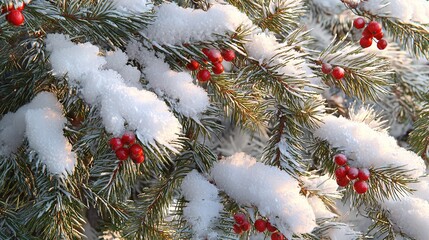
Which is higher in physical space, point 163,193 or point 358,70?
point 358,70

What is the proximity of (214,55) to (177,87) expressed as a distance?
9 centimetres

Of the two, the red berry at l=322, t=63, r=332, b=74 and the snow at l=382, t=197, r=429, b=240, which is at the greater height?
the red berry at l=322, t=63, r=332, b=74

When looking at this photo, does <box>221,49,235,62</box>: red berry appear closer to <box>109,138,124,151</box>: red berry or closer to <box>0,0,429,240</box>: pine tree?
<box>0,0,429,240</box>: pine tree

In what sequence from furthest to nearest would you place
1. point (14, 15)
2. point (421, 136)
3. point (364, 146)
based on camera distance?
point (421, 136) → point (364, 146) → point (14, 15)

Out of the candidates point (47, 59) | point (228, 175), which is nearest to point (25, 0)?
point (47, 59)

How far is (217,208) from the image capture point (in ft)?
3.14

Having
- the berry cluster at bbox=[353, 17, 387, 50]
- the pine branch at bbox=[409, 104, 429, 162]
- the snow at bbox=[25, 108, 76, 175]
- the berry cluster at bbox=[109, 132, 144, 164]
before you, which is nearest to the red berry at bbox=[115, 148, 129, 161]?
the berry cluster at bbox=[109, 132, 144, 164]

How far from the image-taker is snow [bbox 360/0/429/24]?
3.52ft

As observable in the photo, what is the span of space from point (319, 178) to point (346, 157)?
0.09m

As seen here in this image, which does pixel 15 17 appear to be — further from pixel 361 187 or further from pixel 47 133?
pixel 361 187

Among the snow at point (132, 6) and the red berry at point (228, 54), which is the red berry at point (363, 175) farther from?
the snow at point (132, 6)

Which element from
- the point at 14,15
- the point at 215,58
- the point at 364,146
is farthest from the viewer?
the point at 364,146

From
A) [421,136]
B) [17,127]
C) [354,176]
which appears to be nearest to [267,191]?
[354,176]

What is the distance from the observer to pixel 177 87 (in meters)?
0.94
